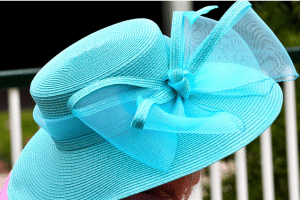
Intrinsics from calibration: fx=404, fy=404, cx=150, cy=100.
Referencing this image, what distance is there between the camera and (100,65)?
1.01 meters

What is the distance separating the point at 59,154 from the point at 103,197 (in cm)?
20

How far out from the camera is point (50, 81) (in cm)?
104

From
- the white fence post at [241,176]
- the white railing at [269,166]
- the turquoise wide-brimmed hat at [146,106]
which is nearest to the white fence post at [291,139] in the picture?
the white railing at [269,166]

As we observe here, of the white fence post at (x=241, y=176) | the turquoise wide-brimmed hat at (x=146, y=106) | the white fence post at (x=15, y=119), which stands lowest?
the white fence post at (x=241, y=176)

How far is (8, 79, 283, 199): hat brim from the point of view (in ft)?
3.20

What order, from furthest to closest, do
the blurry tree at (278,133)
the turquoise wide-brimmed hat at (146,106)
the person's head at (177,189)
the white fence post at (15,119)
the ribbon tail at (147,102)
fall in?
Answer: the blurry tree at (278,133) < the white fence post at (15,119) < the person's head at (177,189) < the turquoise wide-brimmed hat at (146,106) < the ribbon tail at (147,102)

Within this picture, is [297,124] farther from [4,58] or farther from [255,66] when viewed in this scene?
[4,58]

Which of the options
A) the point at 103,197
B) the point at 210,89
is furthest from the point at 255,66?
the point at 103,197

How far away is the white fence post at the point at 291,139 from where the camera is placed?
227cm

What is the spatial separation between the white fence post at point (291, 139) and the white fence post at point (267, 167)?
0.11m

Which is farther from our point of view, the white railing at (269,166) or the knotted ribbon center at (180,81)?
the white railing at (269,166)

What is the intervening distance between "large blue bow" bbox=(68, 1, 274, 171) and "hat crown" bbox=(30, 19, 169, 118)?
3 cm

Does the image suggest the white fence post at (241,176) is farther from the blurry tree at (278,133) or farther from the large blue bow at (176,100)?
the large blue bow at (176,100)

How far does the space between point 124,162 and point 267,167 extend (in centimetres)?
147
